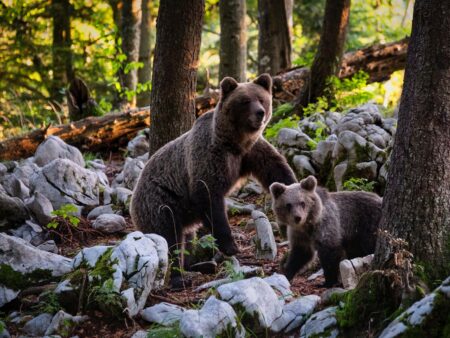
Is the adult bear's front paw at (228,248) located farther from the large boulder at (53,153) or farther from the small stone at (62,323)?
the large boulder at (53,153)

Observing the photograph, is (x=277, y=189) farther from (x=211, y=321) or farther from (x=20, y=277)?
(x=20, y=277)

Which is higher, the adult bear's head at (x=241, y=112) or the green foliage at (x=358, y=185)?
the adult bear's head at (x=241, y=112)

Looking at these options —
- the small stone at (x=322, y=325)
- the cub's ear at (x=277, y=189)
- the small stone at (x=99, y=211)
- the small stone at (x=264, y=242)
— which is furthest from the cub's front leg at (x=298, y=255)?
the small stone at (x=99, y=211)

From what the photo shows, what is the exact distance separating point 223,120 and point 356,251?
215cm

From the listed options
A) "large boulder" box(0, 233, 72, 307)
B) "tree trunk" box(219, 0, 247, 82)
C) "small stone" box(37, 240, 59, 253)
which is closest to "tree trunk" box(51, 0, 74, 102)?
"tree trunk" box(219, 0, 247, 82)

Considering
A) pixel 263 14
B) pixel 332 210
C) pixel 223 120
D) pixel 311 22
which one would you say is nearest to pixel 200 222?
pixel 223 120

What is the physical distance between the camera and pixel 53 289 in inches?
215

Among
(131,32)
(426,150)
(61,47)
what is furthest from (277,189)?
(61,47)

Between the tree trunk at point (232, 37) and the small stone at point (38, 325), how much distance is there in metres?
8.59

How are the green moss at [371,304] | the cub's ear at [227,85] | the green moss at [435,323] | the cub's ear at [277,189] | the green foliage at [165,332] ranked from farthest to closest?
the cub's ear at [227,85] → the cub's ear at [277,189] → the green foliage at [165,332] → the green moss at [371,304] → the green moss at [435,323]

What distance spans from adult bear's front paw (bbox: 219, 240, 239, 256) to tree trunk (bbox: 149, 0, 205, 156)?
2259 millimetres

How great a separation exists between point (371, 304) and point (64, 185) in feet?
18.0

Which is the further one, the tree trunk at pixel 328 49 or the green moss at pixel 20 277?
the tree trunk at pixel 328 49

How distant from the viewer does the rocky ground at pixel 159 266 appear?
451cm
